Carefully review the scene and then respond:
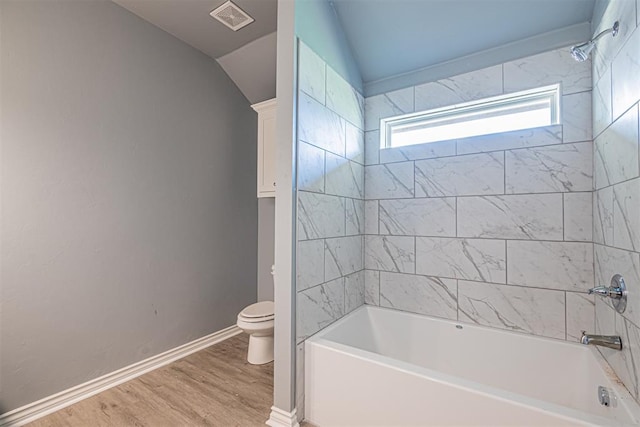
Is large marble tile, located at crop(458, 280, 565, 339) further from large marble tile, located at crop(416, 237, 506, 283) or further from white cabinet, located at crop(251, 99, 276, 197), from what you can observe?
white cabinet, located at crop(251, 99, 276, 197)

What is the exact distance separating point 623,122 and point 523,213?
0.75 m

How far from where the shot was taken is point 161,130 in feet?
7.84

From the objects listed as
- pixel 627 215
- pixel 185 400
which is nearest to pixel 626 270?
pixel 627 215

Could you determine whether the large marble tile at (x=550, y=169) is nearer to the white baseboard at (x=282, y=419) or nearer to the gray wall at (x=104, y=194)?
the white baseboard at (x=282, y=419)

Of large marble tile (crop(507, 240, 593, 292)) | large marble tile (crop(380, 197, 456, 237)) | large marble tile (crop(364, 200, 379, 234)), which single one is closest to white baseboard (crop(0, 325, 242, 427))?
large marble tile (crop(364, 200, 379, 234))

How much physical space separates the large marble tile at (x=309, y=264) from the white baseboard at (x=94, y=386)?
5.05ft

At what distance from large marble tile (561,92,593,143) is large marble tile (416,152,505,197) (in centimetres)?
36

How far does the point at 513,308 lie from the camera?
6.10 ft

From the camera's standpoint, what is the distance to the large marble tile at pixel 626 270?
3.47ft

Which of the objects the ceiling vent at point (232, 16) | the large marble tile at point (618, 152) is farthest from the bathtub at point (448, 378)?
the ceiling vent at point (232, 16)

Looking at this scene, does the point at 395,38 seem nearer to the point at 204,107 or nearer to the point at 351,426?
the point at 204,107

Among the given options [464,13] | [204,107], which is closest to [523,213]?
[464,13]

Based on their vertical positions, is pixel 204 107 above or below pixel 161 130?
above

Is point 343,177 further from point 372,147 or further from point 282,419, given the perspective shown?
point 282,419
